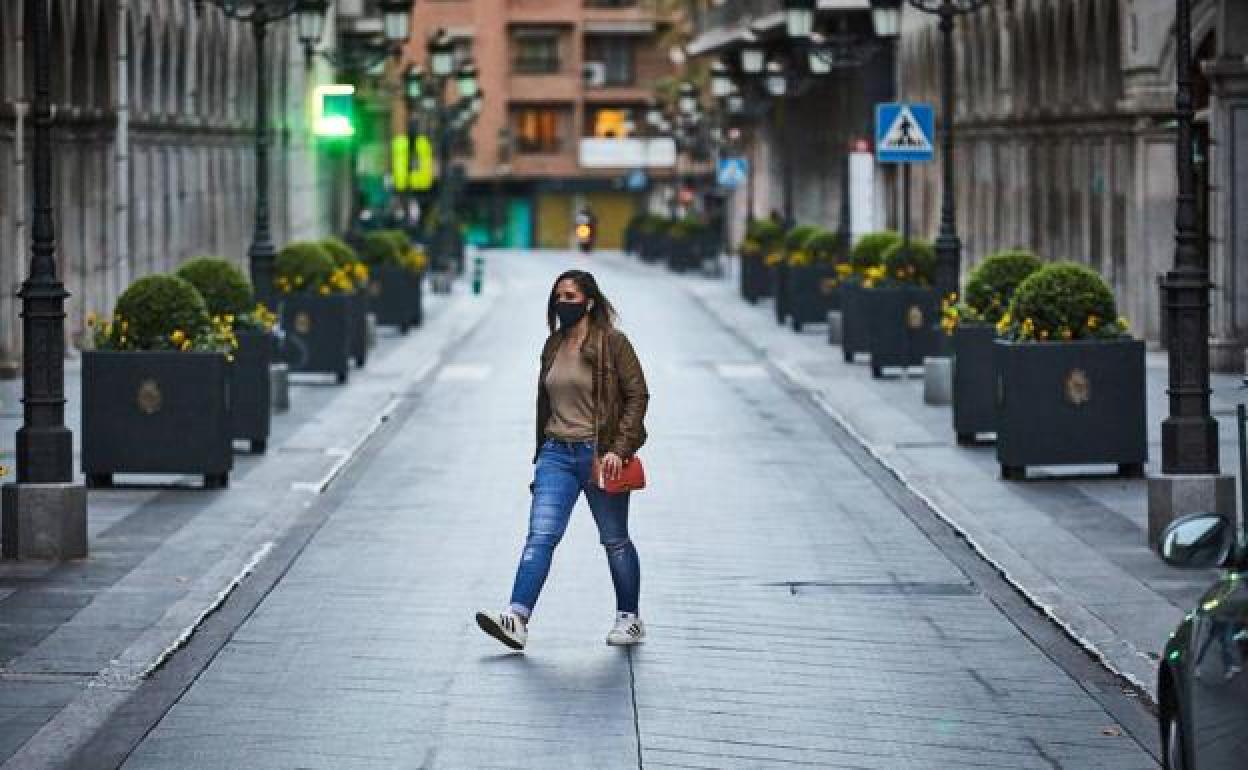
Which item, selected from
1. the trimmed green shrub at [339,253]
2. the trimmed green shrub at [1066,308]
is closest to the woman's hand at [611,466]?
the trimmed green shrub at [1066,308]

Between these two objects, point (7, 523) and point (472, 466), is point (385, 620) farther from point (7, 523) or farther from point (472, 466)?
point (472, 466)

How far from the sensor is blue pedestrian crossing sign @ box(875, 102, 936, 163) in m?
35.1

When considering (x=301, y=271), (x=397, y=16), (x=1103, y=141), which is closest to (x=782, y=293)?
(x=397, y=16)

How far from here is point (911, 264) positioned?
37.6 metres

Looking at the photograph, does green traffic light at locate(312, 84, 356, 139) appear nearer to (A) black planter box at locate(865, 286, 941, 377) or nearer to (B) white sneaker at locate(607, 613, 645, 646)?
(A) black planter box at locate(865, 286, 941, 377)

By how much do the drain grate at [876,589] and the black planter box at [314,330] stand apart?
18.8 m

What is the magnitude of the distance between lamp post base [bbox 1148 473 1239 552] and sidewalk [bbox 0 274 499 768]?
17.7 ft

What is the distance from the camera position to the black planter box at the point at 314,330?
1409 inches

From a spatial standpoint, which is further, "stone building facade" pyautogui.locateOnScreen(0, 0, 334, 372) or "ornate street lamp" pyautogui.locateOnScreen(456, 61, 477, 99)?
"ornate street lamp" pyautogui.locateOnScreen(456, 61, 477, 99)

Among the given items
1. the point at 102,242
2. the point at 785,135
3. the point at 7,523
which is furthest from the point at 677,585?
the point at 785,135

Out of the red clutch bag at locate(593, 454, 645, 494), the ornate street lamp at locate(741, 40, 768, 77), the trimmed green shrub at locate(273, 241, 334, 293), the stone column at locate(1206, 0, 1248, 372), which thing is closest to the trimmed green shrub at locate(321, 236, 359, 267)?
the trimmed green shrub at locate(273, 241, 334, 293)

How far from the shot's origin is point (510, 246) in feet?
481

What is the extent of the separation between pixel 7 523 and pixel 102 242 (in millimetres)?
24938

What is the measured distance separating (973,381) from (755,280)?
36.9 m
